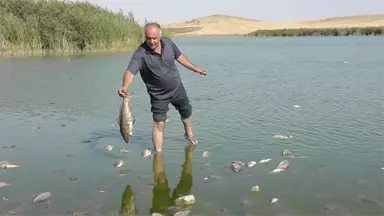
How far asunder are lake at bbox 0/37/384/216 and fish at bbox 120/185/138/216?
70mm

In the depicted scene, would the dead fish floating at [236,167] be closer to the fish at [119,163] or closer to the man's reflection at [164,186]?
the man's reflection at [164,186]

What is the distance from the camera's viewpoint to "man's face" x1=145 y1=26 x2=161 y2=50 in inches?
301

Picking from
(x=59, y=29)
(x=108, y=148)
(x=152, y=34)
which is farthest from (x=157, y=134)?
(x=59, y=29)

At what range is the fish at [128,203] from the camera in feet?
20.1

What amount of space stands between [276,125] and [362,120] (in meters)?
2.03

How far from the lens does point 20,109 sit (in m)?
14.0

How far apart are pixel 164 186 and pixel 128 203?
80 cm

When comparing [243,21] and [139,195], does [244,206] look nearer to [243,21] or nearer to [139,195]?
[139,195]

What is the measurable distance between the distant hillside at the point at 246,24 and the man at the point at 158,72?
A: 117209 millimetres

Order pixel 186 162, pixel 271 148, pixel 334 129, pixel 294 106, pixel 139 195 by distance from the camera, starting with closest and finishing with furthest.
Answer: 1. pixel 139 195
2. pixel 186 162
3. pixel 271 148
4. pixel 334 129
5. pixel 294 106

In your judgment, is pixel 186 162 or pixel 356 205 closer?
pixel 356 205

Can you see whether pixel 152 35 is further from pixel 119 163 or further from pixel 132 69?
pixel 119 163

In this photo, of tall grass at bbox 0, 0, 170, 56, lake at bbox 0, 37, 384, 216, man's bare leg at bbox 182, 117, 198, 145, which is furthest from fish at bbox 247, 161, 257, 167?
tall grass at bbox 0, 0, 170, 56

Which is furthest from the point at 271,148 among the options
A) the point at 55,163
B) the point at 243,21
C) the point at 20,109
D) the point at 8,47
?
the point at 243,21
